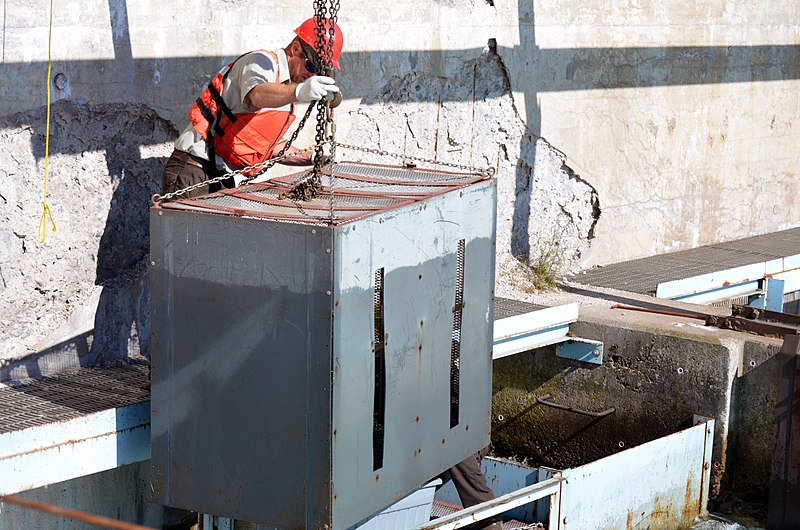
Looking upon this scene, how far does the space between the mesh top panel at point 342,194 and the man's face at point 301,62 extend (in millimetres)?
406

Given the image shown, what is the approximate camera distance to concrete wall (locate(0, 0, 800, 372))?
5051 millimetres

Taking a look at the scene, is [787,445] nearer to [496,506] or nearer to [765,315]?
[765,315]

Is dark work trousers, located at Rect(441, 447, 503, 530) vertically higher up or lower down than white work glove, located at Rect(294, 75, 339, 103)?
lower down

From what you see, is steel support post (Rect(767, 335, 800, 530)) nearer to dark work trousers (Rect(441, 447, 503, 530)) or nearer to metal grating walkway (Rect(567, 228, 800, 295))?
metal grating walkway (Rect(567, 228, 800, 295))

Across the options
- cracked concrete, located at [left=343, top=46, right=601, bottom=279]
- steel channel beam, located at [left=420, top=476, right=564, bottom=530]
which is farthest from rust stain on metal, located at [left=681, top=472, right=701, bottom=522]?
cracked concrete, located at [left=343, top=46, right=601, bottom=279]

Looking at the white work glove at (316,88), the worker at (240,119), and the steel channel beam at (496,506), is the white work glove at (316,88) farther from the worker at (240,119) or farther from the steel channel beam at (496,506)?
the steel channel beam at (496,506)

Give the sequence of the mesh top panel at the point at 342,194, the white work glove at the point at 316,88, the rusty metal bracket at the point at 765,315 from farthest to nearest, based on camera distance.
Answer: the rusty metal bracket at the point at 765,315 < the white work glove at the point at 316,88 < the mesh top panel at the point at 342,194

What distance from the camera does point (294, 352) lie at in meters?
3.81

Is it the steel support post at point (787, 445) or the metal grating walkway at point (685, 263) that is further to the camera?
the metal grating walkway at point (685, 263)

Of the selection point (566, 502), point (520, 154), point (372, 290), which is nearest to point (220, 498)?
point (372, 290)

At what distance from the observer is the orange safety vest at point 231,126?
4.86 meters

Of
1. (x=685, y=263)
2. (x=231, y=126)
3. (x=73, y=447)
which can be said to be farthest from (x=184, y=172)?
(x=685, y=263)

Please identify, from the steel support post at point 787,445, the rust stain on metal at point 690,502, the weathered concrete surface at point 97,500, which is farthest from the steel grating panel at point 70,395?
the steel support post at point 787,445

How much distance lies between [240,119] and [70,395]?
52.6 inches
